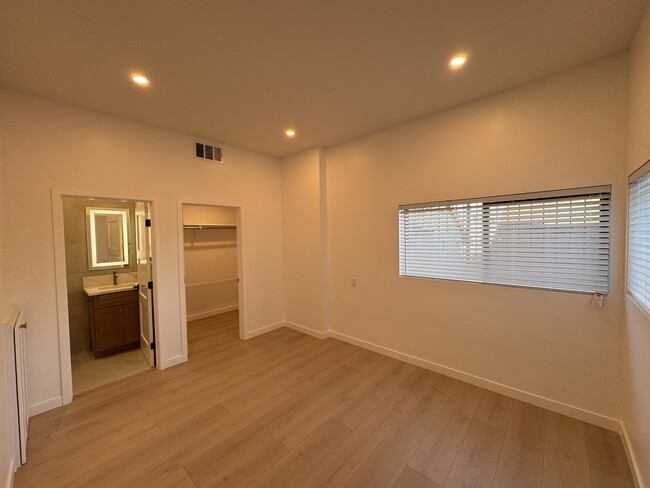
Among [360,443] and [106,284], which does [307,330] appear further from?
[106,284]

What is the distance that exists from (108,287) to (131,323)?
0.60 meters

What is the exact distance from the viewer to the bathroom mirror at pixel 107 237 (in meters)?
3.80

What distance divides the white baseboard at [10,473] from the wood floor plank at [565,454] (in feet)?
11.1

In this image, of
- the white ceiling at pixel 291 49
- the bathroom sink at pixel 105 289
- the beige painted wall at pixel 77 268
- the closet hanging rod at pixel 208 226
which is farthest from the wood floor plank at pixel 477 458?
A: the closet hanging rod at pixel 208 226

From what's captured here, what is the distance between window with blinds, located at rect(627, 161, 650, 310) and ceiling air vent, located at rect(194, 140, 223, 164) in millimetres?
4140

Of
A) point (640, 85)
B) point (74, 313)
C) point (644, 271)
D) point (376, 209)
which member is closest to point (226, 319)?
point (74, 313)

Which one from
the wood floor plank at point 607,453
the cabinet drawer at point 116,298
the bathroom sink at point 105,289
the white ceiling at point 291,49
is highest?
the white ceiling at point 291,49

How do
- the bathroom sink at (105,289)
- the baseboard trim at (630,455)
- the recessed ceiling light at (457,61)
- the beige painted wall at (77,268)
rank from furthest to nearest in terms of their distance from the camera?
the beige painted wall at (77,268)
the bathroom sink at (105,289)
the recessed ceiling light at (457,61)
the baseboard trim at (630,455)

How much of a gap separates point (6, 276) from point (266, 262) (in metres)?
2.78

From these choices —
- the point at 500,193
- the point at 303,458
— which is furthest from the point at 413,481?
the point at 500,193

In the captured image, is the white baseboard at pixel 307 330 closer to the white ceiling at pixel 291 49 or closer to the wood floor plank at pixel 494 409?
the wood floor plank at pixel 494 409

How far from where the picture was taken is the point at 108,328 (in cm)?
352

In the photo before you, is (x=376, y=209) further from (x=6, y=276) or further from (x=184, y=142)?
(x=6, y=276)

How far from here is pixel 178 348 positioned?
336cm
